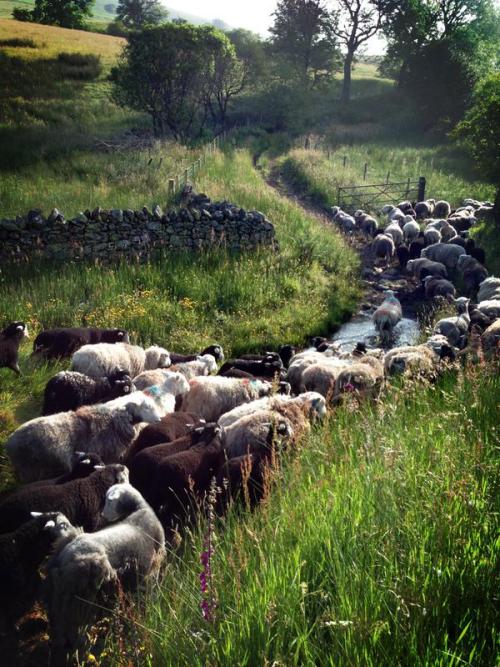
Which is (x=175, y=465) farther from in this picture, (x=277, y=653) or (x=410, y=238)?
(x=410, y=238)

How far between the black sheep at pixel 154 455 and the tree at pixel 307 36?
55.6 meters

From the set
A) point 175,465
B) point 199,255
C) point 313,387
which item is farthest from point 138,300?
point 175,465

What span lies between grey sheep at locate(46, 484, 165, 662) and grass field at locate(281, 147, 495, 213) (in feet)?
75.8

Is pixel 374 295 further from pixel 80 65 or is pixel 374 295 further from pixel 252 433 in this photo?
pixel 80 65

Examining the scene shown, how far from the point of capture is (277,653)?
2643 mm

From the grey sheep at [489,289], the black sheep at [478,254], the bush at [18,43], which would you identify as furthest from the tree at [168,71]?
the grey sheep at [489,289]

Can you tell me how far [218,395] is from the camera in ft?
27.0

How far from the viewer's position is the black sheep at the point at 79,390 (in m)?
7.41

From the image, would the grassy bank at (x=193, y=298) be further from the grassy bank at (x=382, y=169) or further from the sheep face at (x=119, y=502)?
the grassy bank at (x=382, y=169)

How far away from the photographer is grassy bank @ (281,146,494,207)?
91.3ft

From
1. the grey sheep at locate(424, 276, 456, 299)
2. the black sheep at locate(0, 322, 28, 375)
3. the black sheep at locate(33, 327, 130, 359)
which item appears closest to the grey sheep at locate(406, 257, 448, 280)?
the grey sheep at locate(424, 276, 456, 299)

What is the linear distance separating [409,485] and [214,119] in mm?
40353

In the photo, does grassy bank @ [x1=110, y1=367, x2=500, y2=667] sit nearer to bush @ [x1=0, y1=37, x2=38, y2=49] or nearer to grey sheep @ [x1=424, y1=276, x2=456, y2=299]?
grey sheep @ [x1=424, y1=276, x2=456, y2=299]

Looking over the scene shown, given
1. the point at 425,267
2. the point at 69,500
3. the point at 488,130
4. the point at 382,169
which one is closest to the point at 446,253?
the point at 425,267
